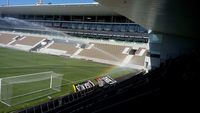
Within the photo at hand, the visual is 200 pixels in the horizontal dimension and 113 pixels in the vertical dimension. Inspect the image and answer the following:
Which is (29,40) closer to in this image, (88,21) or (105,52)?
(88,21)

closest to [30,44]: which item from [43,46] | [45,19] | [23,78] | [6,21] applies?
[43,46]

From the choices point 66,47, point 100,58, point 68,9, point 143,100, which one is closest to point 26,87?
point 143,100

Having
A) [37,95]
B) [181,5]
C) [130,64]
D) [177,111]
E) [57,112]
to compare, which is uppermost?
[181,5]

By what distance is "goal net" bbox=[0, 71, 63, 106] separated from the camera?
38.4 feet

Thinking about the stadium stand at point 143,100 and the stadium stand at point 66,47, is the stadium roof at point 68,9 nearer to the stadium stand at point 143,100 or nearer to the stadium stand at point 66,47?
the stadium stand at point 66,47

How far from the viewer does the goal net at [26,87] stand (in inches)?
461

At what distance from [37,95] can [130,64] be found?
1965 centimetres

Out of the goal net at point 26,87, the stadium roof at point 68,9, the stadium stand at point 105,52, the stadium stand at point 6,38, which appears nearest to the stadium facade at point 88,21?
the stadium roof at point 68,9

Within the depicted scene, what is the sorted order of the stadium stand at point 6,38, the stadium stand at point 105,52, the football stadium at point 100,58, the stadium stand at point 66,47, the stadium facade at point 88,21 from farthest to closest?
the stadium stand at point 6,38, the stadium facade at point 88,21, the stadium stand at point 66,47, the stadium stand at point 105,52, the football stadium at point 100,58

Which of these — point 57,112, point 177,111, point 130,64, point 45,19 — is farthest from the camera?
point 45,19

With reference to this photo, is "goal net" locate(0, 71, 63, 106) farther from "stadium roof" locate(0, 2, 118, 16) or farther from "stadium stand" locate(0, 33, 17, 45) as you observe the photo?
"stadium stand" locate(0, 33, 17, 45)

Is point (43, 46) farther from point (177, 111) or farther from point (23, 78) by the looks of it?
point (177, 111)

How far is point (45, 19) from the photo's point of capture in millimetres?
59781

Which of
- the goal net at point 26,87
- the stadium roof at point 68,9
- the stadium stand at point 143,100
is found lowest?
the goal net at point 26,87
